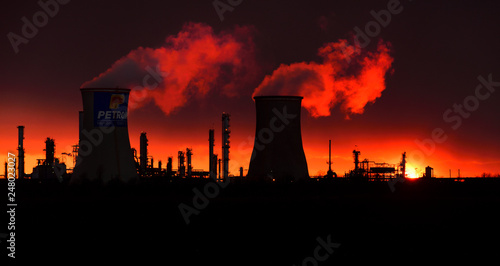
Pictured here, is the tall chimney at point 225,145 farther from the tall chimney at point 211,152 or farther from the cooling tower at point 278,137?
the cooling tower at point 278,137

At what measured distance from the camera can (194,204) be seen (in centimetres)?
4472

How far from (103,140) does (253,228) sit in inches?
629

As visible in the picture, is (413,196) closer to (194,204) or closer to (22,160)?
(194,204)

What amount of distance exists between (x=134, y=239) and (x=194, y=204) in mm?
15765

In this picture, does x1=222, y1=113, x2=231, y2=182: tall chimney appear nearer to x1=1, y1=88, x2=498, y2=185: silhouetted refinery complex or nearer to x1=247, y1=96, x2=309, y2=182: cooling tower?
x1=1, y1=88, x2=498, y2=185: silhouetted refinery complex

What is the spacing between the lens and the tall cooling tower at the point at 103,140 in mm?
46469

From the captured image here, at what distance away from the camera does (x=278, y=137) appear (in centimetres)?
5059

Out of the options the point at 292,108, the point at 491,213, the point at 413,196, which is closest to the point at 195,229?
the point at 491,213

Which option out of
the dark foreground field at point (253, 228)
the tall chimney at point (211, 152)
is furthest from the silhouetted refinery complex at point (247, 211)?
the tall chimney at point (211, 152)

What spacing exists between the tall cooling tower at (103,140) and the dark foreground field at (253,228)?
1.49 meters

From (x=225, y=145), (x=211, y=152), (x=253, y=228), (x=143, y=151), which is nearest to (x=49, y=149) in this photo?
(x=143, y=151)

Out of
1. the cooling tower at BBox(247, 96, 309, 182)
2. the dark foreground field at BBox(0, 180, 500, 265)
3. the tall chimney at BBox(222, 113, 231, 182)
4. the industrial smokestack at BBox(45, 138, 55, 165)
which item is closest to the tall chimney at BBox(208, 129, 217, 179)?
the tall chimney at BBox(222, 113, 231, 182)

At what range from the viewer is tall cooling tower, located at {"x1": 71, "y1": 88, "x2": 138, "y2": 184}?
46469mm

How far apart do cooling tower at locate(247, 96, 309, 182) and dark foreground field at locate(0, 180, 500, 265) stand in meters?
1.35
